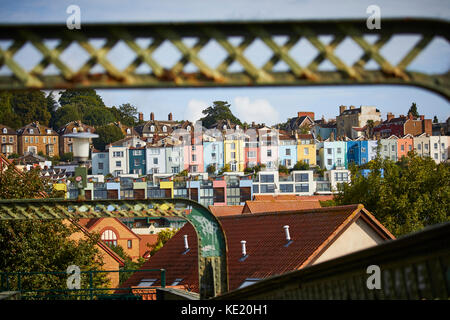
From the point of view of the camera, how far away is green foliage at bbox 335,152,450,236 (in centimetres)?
5869

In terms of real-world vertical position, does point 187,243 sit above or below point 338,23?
below

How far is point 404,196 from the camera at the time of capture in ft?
193

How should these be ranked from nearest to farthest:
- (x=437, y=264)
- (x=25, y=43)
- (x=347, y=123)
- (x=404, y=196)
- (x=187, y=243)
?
1. (x=25, y=43)
2. (x=437, y=264)
3. (x=187, y=243)
4. (x=404, y=196)
5. (x=347, y=123)

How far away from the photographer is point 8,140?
6801 inches

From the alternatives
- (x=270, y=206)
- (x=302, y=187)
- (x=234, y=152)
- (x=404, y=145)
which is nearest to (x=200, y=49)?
(x=270, y=206)

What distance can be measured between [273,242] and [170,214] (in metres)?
14.5

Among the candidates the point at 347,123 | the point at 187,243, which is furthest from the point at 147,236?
the point at 347,123

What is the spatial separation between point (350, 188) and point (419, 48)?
195ft

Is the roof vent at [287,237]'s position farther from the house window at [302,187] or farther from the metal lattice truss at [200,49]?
the house window at [302,187]

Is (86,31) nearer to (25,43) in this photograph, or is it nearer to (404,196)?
(25,43)

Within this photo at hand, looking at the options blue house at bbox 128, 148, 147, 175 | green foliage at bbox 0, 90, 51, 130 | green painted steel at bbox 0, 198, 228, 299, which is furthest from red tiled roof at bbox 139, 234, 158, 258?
green foliage at bbox 0, 90, 51, 130

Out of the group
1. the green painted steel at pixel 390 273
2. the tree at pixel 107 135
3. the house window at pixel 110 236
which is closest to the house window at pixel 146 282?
the green painted steel at pixel 390 273

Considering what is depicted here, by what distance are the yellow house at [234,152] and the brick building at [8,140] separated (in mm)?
53350

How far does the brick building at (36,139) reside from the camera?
169 m
